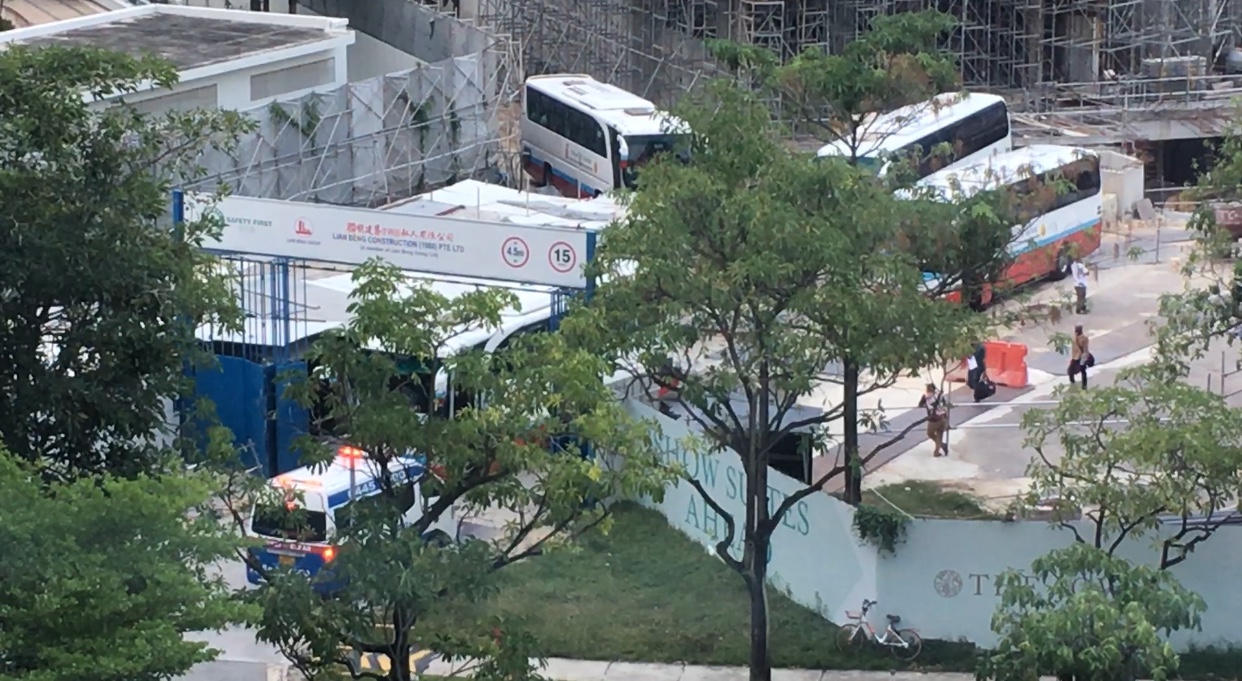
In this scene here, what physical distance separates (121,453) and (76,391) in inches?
23.1

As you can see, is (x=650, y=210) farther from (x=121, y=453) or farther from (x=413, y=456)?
(x=121, y=453)

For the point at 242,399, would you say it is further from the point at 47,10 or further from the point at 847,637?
the point at 47,10

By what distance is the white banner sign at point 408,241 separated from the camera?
70.9 ft

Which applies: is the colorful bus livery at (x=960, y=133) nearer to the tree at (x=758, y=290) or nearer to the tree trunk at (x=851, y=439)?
the tree trunk at (x=851, y=439)

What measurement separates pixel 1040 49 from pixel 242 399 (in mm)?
22266

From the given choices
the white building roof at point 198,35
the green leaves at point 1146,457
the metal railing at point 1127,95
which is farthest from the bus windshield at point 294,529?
the metal railing at point 1127,95

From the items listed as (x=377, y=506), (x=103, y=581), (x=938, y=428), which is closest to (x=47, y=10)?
(x=938, y=428)

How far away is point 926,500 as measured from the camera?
2030 cm

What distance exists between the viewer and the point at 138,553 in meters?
11.2

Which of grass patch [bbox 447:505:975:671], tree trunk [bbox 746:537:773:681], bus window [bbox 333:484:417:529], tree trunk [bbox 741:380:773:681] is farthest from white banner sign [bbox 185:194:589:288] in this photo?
bus window [bbox 333:484:417:529]

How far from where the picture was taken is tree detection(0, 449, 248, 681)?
1071 centimetres

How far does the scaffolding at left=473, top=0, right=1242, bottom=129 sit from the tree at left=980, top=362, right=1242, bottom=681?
22.7m

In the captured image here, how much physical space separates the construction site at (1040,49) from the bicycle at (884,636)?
20.9 m

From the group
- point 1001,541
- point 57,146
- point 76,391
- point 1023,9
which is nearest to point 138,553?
point 76,391
